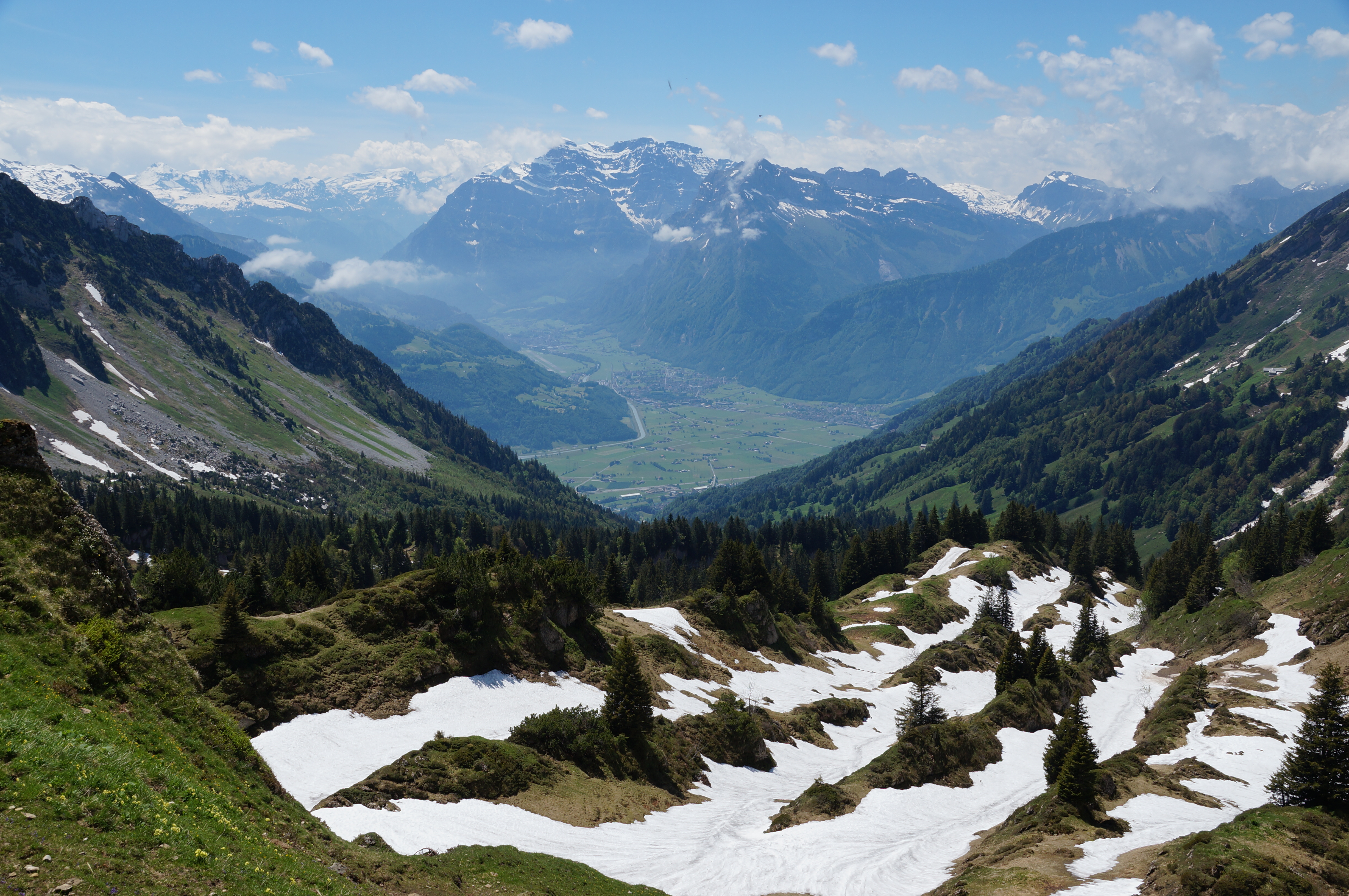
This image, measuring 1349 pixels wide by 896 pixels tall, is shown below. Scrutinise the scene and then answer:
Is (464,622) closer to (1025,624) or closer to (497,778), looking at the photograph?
(497,778)

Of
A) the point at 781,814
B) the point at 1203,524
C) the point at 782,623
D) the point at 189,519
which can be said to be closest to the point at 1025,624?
the point at 782,623

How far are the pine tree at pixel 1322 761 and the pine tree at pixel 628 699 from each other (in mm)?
35818

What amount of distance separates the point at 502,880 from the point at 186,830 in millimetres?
14736

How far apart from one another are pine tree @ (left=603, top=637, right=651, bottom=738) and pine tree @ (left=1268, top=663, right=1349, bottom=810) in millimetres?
35818

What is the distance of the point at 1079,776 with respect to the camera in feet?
135

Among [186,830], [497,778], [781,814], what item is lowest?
[781,814]

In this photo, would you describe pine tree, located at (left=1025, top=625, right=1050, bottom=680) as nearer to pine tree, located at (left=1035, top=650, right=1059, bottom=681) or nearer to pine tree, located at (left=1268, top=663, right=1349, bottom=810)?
pine tree, located at (left=1035, top=650, right=1059, bottom=681)

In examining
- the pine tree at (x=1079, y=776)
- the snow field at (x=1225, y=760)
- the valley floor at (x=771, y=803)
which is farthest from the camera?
the pine tree at (x=1079, y=776)

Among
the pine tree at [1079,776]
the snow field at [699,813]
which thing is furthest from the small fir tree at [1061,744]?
the pine tree at [1079,776]

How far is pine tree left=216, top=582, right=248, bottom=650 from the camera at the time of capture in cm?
4222

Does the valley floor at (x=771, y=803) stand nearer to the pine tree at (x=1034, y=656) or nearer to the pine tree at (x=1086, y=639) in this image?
the pine tree at (x=1034, y=656)

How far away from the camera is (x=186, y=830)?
18609mm

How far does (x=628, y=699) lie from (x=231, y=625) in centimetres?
2516

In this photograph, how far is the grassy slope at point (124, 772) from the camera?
16.5m
